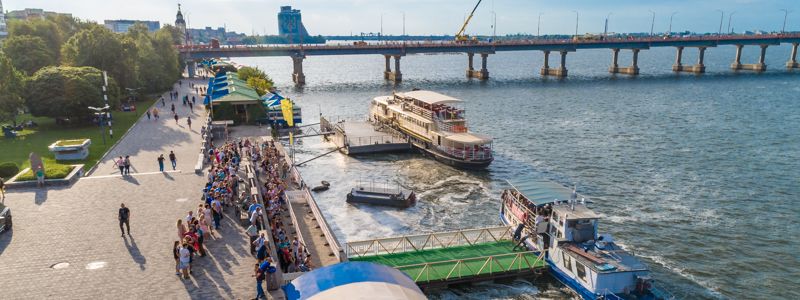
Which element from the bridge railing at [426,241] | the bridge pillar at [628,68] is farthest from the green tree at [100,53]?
the bridge pillar at [628,68]

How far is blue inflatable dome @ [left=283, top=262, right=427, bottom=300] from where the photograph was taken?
14.8 m

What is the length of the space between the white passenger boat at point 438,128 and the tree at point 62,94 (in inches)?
1417

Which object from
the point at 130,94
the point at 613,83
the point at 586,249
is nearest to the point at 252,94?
the point at 130,94

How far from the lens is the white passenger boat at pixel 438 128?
55469 millimetres

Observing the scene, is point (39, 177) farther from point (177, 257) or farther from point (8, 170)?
point (177, 257)

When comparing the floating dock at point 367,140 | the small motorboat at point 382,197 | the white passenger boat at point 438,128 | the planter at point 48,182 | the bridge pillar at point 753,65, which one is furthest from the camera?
the bridge pillar at point 753,65

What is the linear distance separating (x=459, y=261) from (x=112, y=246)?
17926 mm

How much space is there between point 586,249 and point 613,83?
133 meters

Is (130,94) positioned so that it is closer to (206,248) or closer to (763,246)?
(206,248)

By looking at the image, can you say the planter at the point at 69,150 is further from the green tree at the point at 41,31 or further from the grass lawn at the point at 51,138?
the green tree at the point at 41,31

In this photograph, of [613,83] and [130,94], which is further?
[613,83]

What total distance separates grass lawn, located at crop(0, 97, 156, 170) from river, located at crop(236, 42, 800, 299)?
19647mm

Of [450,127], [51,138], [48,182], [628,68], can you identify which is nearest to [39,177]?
[48,182]

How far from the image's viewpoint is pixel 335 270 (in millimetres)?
16234
